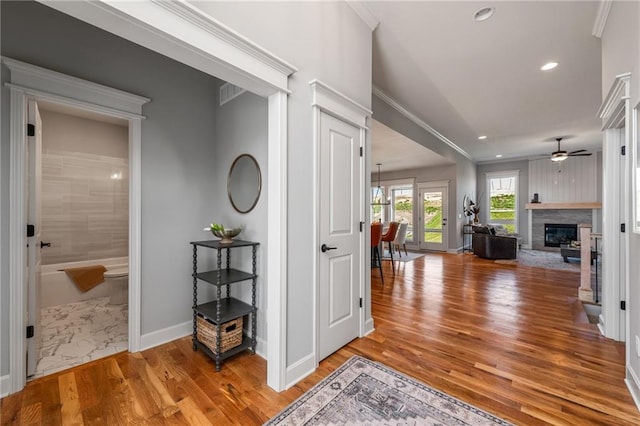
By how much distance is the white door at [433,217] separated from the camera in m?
8.09

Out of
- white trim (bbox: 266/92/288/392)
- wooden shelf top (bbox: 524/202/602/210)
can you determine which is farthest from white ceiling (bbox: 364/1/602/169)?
wooden shelf top (bbox: 524/202/602/210)

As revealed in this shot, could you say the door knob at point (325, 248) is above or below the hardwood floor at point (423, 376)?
above

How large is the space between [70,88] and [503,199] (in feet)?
35.4

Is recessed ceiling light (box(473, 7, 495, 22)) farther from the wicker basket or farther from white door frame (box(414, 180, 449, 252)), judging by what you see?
white door frame (box(414, 180, 449, 252))

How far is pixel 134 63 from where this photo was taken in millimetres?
2357

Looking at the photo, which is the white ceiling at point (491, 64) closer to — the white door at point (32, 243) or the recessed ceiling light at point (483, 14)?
the recessed ceiling light at point (483, 14)

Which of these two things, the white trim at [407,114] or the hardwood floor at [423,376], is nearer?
the hardwood floor at [423,376]

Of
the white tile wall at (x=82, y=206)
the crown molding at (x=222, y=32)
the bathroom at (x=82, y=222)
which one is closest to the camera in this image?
the crown molding at (x=222, y=32)

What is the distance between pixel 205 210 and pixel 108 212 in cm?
258

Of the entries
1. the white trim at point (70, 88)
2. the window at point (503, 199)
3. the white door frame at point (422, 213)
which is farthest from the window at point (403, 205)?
the white trim at point (70, 88)

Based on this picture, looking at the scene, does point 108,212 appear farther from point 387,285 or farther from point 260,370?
point 387,285

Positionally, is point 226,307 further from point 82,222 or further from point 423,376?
point 82,222

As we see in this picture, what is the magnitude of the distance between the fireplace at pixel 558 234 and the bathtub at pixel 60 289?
10987 mm

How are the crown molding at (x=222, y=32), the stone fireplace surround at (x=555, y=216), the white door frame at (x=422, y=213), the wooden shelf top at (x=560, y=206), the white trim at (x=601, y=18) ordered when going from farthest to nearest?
the white door frame at (x=422, y=213), the stone fireplace surround at (x=555, y=216), the wooden shelf top at (x=560, y=206), the white trim at (x=601, y=18), the crown molding at (x=222, y=32)
